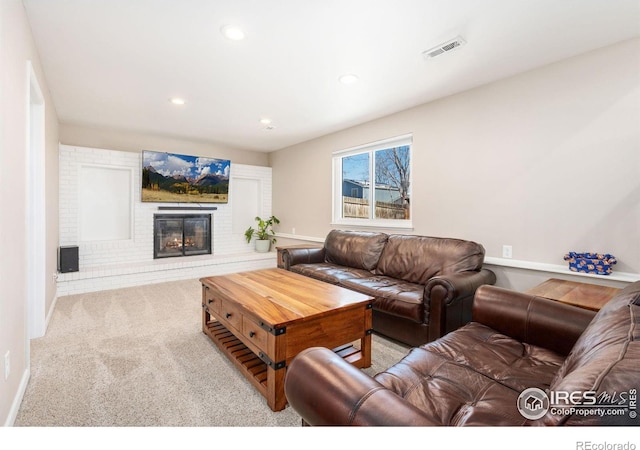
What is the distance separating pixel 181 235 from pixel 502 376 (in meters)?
5.24

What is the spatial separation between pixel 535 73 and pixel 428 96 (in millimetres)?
952

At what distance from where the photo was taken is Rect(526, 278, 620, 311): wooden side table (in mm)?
1828

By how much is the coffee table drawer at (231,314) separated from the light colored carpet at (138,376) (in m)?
0.30

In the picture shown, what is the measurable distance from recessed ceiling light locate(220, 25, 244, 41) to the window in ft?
7.42

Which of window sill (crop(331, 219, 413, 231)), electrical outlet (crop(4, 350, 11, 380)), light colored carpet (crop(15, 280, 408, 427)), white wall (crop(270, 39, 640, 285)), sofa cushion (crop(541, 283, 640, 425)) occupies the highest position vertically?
white wall (crop(270, 39, 640, 285))

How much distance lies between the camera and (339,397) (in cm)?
91

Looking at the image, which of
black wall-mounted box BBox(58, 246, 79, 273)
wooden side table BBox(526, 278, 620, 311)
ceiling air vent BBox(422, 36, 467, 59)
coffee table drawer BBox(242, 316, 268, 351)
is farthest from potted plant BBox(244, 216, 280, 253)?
wooden side table BBox(526, 278, 620, 311)

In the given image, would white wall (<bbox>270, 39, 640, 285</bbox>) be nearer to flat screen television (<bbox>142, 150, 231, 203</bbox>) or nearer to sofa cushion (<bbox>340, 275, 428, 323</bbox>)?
sofa cushion (<bbox>340, 275, 428, 323</bbox>)

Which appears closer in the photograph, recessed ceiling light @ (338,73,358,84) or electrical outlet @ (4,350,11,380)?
electrical outlet @ (4,350,11,380)

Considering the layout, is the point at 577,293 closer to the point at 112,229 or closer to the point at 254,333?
the point at 254,333

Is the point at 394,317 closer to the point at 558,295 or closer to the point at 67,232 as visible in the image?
the point at 558,295

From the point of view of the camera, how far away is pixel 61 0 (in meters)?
1.82

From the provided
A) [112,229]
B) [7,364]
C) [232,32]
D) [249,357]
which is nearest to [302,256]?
[249,357]

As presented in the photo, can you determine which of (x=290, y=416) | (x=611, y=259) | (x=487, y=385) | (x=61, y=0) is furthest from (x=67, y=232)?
(x=611, y=259)
